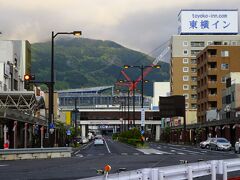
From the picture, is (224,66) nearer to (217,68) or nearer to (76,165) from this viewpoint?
(217,68)

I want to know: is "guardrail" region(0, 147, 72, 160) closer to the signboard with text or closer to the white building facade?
the white building facade

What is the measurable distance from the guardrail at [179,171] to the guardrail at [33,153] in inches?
966

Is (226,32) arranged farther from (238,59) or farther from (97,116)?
(97,116)

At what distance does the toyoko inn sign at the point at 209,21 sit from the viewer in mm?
162875

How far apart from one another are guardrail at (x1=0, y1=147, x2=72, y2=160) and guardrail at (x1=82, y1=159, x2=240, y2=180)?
24.5 meters

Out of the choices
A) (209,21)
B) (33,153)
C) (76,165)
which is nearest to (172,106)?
(33,153)

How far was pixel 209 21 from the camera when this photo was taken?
16312cm

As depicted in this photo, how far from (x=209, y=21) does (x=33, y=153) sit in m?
128

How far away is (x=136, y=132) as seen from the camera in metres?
86.6

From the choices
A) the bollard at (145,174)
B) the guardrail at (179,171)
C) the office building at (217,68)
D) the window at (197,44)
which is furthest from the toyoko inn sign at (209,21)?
the bollard at (145,174)

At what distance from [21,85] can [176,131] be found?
46190 millimetres

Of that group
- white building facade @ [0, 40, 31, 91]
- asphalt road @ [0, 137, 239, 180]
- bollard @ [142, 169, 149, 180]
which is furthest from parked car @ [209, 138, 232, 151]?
bollard @ [142, 169, 149, 180]

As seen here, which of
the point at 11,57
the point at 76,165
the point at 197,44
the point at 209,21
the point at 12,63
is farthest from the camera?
the point at 197,44

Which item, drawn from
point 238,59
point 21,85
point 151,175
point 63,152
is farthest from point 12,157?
point 238,59
